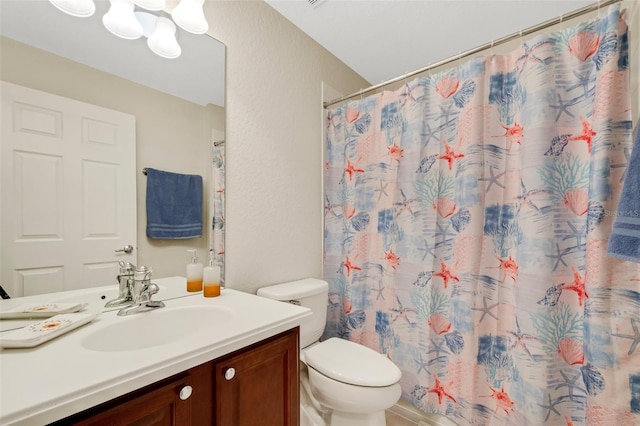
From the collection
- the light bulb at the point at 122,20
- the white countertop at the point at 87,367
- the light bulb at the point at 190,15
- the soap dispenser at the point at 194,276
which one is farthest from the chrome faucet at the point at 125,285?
the light bulb at the point at 190,15

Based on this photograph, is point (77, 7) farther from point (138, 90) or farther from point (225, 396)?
point (225, 396)

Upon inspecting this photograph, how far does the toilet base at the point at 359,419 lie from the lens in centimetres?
121

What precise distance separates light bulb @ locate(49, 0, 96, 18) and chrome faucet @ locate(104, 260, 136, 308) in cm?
86

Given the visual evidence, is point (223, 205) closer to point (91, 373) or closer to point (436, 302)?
point (91, 373)

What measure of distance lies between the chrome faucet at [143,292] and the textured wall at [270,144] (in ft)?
1.14

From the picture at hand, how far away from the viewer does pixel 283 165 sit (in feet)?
5.27

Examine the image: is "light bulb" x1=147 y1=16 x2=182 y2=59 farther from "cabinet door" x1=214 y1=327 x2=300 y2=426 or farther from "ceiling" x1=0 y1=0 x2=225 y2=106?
"cabinet door" x1=214 y1=327 x2=300 y2=426

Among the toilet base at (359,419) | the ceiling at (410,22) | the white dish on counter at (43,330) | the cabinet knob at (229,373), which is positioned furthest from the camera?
the ceiling at (410,22)

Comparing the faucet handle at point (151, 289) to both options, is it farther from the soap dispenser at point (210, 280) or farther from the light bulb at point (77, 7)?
the light bulb at point (77, 7)

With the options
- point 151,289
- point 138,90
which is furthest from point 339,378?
point 138,90

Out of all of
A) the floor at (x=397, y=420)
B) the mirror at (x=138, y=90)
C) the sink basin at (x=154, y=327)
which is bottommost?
the floor at (x=397, y=420)

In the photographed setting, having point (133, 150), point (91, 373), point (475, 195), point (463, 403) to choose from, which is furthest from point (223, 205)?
point (463, 403)

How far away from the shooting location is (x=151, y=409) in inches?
24.0

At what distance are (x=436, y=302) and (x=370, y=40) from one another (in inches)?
64.5
